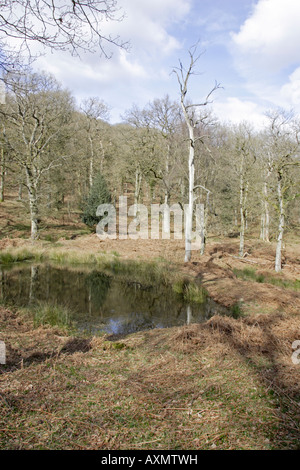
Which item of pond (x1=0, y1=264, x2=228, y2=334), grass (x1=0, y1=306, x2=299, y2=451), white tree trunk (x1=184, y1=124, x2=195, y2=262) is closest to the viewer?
grass (x1=0, y1=306, x2=299, y2=451)

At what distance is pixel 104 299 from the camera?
10.5 metres

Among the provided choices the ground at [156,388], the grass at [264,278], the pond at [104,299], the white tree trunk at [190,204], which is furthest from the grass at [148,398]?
the white tree trunk at [190,204]

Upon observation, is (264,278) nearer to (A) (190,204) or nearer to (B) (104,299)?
(A) (190,204)

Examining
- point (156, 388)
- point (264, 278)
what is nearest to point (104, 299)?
point (156, 388)

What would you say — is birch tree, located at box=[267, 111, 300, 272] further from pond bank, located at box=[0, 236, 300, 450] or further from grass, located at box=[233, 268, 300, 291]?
pond bank, located at box=[0, 236, 300, 450]

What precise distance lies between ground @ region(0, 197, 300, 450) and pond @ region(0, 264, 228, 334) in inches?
74.0

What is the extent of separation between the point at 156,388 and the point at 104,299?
7.06 metres

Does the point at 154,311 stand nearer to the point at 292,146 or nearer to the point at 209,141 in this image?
the point at 292,146

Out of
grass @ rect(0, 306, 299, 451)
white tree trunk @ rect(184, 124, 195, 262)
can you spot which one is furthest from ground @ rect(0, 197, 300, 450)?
white tree trunk @ rect(184, 124, 195, 262)

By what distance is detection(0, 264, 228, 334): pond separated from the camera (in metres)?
8.30

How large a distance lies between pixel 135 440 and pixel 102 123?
1475 inches

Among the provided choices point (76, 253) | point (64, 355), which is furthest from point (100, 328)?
point (76, 253)

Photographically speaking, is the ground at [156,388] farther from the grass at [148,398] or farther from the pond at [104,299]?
the pond at [104,299]
